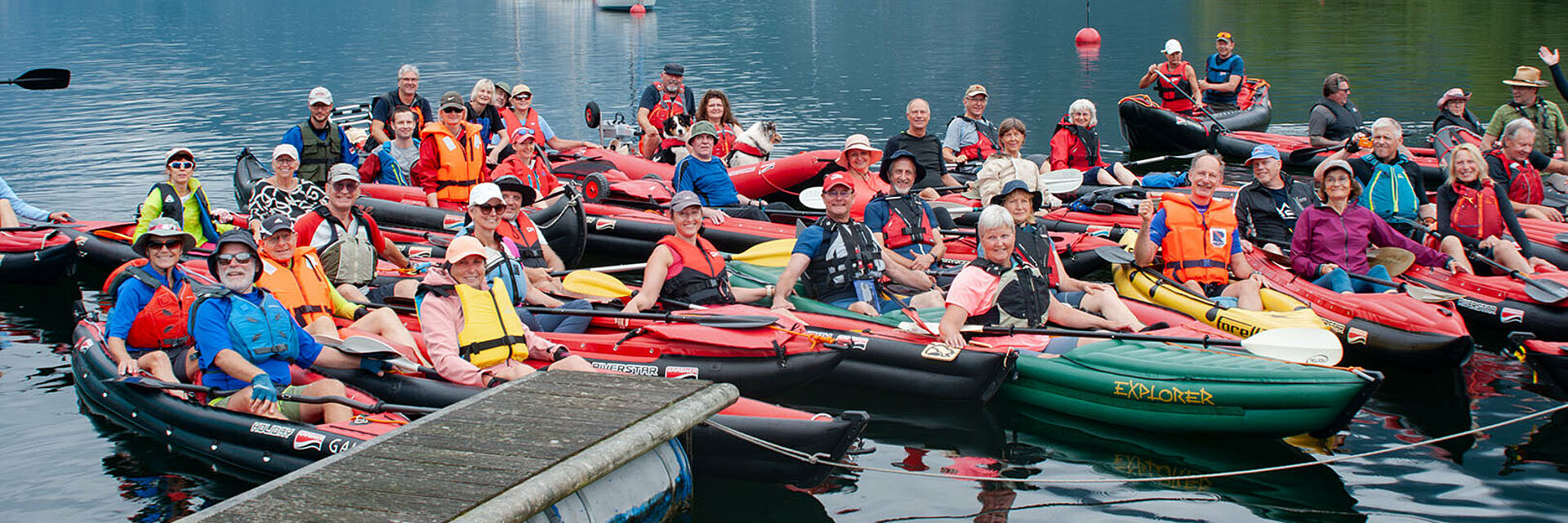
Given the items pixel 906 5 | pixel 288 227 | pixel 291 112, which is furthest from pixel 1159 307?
pixel 906 5

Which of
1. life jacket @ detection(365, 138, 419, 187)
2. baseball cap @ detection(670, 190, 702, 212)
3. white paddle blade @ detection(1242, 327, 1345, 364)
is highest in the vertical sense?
baseball cap @ detection(670, 190, 702, 212)

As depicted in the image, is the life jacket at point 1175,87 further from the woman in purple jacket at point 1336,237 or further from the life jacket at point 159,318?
the life jacket at point 159,318

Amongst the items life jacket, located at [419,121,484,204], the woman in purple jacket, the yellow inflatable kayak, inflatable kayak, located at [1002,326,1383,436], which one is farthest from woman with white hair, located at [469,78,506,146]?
the woman in purple jacket

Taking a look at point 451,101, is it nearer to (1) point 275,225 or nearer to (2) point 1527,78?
(1) point 275,225

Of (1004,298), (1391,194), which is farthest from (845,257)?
(1391,194)

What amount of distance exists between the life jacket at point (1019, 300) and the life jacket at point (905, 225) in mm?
1477

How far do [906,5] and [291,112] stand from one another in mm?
33792

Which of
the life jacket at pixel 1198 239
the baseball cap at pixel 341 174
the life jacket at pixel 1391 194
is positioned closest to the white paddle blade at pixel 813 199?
the life jacket at pixel 1198 239

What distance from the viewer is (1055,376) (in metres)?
7.34

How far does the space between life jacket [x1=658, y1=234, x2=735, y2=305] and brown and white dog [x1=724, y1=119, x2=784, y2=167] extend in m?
5.99

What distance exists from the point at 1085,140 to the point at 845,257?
521 centimetres

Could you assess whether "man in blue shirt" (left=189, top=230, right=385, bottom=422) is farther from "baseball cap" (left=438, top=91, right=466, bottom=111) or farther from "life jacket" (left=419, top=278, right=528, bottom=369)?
"baseball cap" (left=438, top=91, right=466, bottom=111)

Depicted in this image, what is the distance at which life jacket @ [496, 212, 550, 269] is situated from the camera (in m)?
8.54

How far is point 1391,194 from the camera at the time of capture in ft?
32.1
